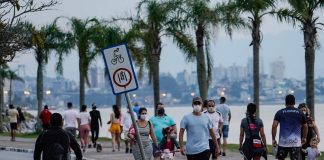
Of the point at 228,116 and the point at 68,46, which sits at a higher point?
the point at 68,46

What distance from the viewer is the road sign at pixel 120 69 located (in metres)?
15.2

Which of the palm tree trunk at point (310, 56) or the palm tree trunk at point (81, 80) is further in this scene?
the palm tree trunk at point (81, 80)

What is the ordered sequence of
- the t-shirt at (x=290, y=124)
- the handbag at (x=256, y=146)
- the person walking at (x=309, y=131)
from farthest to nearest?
the person walking at (x=309, y=131) < the handbag at (x=256, y=146) < the t-shirt at (x=290, y=124)

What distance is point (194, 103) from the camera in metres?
17.3

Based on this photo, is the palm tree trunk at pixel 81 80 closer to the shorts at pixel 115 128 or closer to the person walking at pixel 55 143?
the shorts at pixel 115 128

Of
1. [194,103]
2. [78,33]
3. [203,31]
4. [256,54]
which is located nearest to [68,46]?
[78,33]

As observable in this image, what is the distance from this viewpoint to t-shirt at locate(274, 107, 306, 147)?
60.8ft

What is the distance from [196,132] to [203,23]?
22932 mm

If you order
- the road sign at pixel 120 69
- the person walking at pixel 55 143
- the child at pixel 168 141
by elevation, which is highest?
the road sign at pixel 120 69

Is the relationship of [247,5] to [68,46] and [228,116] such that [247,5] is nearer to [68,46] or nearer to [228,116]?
[228,116]

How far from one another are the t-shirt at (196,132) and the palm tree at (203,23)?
21.3m

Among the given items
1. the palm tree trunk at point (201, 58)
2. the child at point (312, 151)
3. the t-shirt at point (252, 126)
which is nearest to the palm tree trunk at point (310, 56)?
the palm tree trunk at point (201, 58)

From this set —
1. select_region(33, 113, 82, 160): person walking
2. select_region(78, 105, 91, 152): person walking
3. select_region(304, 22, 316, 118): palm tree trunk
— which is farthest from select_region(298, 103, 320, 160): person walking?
select_region(78, 105, 91, 152): person walking

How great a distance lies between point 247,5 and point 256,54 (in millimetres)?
1936
